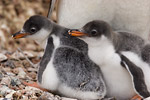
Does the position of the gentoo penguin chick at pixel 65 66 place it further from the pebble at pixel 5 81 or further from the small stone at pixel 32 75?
the small stone at pixel 32 75

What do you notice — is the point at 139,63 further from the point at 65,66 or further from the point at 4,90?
the point at 4,90

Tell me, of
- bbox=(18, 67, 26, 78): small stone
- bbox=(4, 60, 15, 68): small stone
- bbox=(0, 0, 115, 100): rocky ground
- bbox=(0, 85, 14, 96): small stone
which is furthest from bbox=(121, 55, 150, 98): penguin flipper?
bbox=(4, 60, 15, 68): small stone

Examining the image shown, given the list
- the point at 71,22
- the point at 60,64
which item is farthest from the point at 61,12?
the point at 60,64

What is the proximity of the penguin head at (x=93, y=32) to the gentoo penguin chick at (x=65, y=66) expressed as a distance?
0.23 meters

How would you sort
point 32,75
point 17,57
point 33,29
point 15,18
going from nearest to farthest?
point 33,29, point 32,75, point 17,57, point 15,18

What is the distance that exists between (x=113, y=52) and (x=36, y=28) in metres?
0.62

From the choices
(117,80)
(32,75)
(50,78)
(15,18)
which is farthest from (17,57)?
(15,18)

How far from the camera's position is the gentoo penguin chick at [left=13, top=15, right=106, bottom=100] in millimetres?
2611

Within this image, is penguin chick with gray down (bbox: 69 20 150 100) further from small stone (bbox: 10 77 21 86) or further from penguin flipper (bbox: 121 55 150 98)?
small stone (bbox: 10 77 21 86)

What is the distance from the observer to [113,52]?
2.56 meters

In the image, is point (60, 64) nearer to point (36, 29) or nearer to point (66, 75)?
point (66, 75)

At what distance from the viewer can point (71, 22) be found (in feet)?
9.97

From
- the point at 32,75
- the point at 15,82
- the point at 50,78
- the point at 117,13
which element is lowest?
the point at 32,75

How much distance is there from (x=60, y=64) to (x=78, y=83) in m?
0.19
